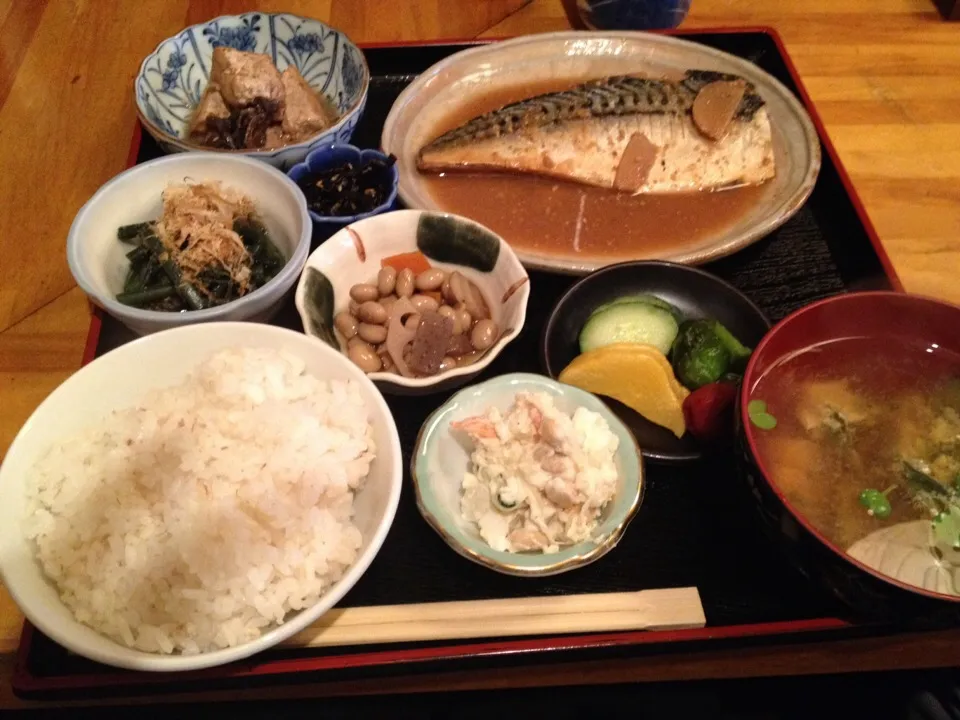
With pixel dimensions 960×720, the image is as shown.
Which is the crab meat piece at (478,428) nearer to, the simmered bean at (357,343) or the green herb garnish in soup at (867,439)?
the simmered bean at (357,343)

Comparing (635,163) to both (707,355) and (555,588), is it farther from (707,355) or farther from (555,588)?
(555,588)

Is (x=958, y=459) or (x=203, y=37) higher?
(x=203, y=37)

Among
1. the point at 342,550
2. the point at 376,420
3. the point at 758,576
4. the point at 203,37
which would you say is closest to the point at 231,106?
the point at 203,37

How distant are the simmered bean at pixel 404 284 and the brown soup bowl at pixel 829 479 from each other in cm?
98

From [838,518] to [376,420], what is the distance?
1027 millimetres

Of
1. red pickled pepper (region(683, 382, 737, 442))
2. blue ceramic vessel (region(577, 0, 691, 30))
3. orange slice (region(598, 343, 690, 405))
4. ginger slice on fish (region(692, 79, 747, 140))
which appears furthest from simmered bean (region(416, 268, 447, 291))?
blue ceramic vessel (region(577, 0, 691, 30))

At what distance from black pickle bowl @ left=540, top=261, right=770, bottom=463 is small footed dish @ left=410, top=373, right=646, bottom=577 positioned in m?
→ 0.15

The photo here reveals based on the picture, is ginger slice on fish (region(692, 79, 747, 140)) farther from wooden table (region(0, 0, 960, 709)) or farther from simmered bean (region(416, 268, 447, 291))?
simmered bean (region(416, 268, 447, 291))

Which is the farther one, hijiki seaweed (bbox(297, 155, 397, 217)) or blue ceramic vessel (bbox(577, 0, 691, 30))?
blue ceramic vessel (bbox(577, 0, 691, 30))

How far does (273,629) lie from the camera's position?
1323mm

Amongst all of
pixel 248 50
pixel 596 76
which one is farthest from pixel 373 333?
pixel 596 76

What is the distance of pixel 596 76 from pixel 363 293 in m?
1.59

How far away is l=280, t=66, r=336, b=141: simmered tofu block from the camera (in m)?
2.33

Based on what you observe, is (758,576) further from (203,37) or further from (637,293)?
(203,37)
